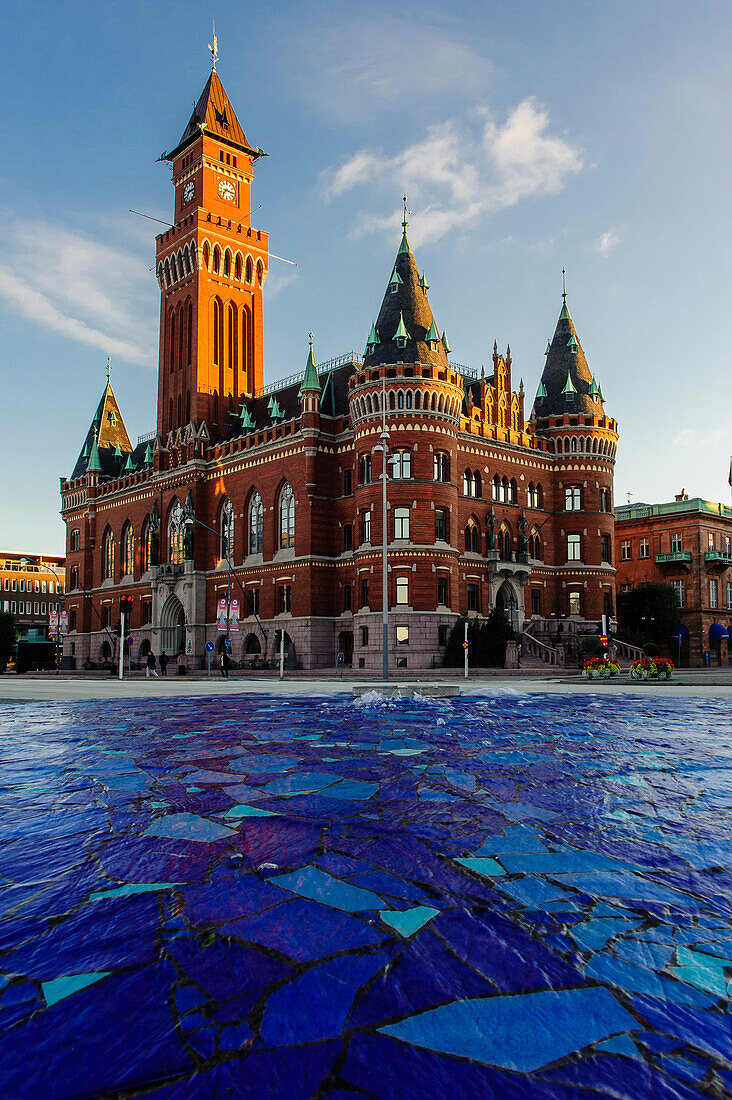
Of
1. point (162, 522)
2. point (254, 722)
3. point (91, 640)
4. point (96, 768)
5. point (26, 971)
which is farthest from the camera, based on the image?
point (91, 640)

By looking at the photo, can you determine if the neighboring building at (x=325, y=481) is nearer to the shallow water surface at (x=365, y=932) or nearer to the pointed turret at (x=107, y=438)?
the pointed turret at (x=107, y=438)

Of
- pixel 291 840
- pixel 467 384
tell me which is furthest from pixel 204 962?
pixel 467 384

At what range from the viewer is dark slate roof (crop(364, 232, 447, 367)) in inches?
1729

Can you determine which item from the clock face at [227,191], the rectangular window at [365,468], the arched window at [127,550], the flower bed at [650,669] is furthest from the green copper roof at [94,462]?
the flower bed at [650,669]

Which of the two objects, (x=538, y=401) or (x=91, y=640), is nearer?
(x=538, y=401)

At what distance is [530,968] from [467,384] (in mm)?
52440

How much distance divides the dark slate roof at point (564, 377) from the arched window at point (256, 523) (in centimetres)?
2088

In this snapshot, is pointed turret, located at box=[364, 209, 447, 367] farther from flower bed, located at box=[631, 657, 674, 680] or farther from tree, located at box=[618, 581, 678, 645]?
tree, located at box=[618, 581, 678, 645]

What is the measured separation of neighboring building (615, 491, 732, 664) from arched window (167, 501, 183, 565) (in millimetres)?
39466

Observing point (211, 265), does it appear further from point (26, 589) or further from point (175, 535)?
point (26, 589)

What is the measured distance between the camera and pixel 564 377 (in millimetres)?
54625

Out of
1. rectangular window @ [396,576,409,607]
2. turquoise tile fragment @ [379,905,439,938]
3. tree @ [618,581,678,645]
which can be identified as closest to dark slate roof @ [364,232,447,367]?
rectangular window @ [396,576,409,607]

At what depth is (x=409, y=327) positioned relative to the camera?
1761 inches

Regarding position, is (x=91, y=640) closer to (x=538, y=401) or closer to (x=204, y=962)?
(x=538, y=401)
